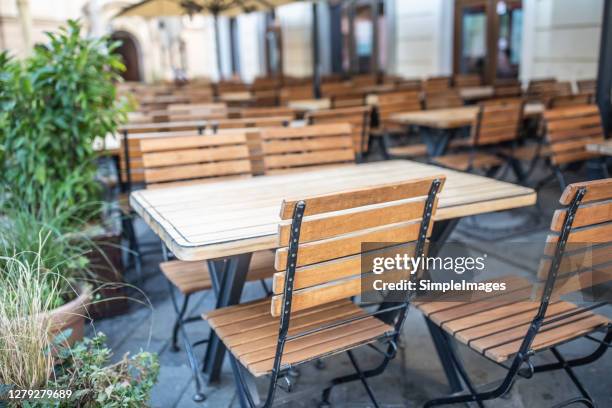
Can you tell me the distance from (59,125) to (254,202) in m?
1.32

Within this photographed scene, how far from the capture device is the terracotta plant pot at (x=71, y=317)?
2318mm

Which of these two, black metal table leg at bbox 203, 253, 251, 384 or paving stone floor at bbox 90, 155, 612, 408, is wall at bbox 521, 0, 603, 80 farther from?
black metal table leg at bbox 203, 253, 251, 384

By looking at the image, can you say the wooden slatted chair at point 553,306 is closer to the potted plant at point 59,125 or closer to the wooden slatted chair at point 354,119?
the potted plant at point 59,125

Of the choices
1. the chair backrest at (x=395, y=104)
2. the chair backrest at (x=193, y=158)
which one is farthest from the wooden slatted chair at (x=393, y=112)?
the chair backrest at (x=193, y=158)

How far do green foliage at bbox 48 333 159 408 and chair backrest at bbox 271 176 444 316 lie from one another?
50 cm

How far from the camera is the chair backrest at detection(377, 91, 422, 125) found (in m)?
5.95

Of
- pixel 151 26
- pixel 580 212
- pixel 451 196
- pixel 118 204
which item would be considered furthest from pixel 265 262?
pixel 151 26

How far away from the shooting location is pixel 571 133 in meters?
4.24

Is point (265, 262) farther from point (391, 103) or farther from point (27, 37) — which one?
point (27, 37)

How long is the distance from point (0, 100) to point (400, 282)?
2.29 metres

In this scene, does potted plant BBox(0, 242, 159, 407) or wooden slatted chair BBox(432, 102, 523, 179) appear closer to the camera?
potted plant BBox(0, 242, 159, 407)

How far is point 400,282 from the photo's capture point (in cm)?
200

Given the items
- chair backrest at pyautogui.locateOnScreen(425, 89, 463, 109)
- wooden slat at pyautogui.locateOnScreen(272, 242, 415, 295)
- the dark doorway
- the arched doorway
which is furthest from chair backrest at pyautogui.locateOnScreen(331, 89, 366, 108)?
the arched doorway

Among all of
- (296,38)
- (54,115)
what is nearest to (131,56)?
(296,38)
